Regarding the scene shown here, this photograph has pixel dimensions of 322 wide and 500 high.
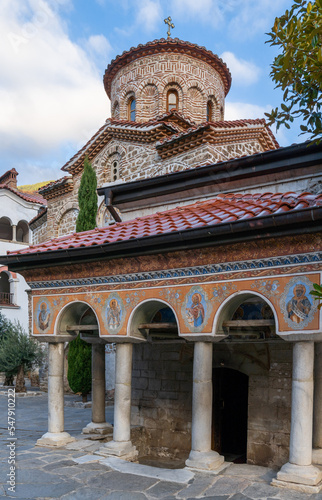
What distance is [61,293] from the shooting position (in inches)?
271

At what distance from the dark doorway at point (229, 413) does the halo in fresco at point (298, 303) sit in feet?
11.1

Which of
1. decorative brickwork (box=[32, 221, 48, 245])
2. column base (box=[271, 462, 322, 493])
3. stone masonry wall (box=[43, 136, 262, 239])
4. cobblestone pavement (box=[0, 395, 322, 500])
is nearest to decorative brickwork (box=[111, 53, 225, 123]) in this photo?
stone masonry wall (box=[43, 136, 262, 239])

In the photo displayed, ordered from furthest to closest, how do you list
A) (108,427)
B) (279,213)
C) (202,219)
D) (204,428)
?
(108,427), (202,219), (204,428), (279,213)

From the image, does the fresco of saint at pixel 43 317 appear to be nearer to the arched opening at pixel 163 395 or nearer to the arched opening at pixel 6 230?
the arched opening at pixel 163 395

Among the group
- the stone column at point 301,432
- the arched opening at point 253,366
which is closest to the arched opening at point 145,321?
the arched opening at point 253,366

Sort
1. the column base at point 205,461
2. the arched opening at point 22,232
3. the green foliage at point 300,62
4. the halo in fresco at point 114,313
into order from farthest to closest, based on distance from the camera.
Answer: the arched opening at point 22,232, the halo in fresco at point 114,313, the column base at point 205,461, the green foliage at point 300,62

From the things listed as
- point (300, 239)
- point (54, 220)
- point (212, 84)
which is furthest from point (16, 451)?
point (212, 84)

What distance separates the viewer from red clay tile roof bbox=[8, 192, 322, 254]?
5.20 meters

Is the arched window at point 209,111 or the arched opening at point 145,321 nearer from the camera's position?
the arched opening at point 145,321

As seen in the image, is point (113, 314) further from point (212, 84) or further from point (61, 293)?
point (212, 84)

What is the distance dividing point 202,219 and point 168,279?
2.81ft

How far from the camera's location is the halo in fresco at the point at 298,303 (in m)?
4.74

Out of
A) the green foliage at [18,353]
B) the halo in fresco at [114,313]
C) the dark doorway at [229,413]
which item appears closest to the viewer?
the halo in fresco at [114,313]

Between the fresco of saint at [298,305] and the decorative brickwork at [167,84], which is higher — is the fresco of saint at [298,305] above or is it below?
below
